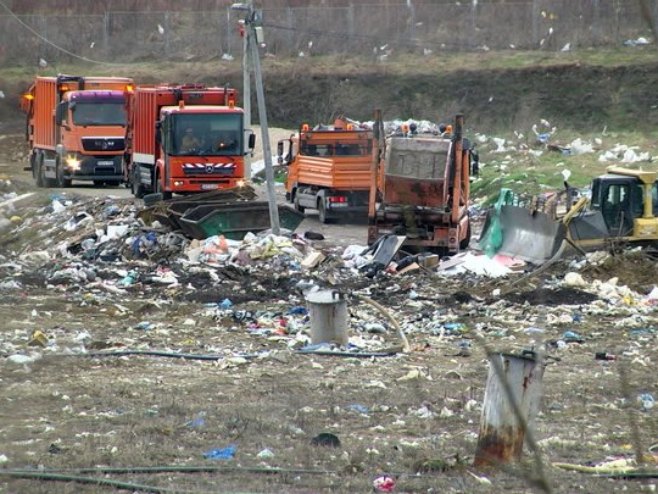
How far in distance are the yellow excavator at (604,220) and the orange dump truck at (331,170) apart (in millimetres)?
7238

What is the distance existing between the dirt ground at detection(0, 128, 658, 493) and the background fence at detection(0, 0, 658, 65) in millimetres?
28819

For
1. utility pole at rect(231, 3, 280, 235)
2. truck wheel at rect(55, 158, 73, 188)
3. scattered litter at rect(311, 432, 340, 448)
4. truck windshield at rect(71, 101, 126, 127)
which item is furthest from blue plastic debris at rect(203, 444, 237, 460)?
truck wheel at rect(55, 158, 73, 188)

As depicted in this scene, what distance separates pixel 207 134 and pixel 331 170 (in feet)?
9.42

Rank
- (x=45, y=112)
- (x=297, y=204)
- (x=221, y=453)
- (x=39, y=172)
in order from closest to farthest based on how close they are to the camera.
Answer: (x=221, y=453) < (x=297, y=204) < (x=45, y=112) < (x=39, y=172)

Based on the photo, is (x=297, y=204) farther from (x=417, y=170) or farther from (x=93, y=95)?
(x=417, y=170)

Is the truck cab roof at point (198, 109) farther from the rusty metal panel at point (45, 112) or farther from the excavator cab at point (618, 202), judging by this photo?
the excavator cab at point (618, 202)

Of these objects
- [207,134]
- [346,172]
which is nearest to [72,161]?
[207,134]

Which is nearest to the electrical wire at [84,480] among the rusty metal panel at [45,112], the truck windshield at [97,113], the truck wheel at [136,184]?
the truck wheel at [136,184]

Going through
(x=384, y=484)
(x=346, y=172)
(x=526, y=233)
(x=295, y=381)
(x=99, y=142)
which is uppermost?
(x=99, y=142)

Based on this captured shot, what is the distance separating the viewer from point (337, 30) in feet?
164

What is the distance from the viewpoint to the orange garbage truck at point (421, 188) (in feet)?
69.7

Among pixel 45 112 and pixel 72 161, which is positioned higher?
pixel 45 112

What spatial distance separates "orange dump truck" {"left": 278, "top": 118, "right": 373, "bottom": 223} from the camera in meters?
27.1

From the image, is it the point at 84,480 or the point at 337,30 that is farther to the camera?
the point at 337,30
